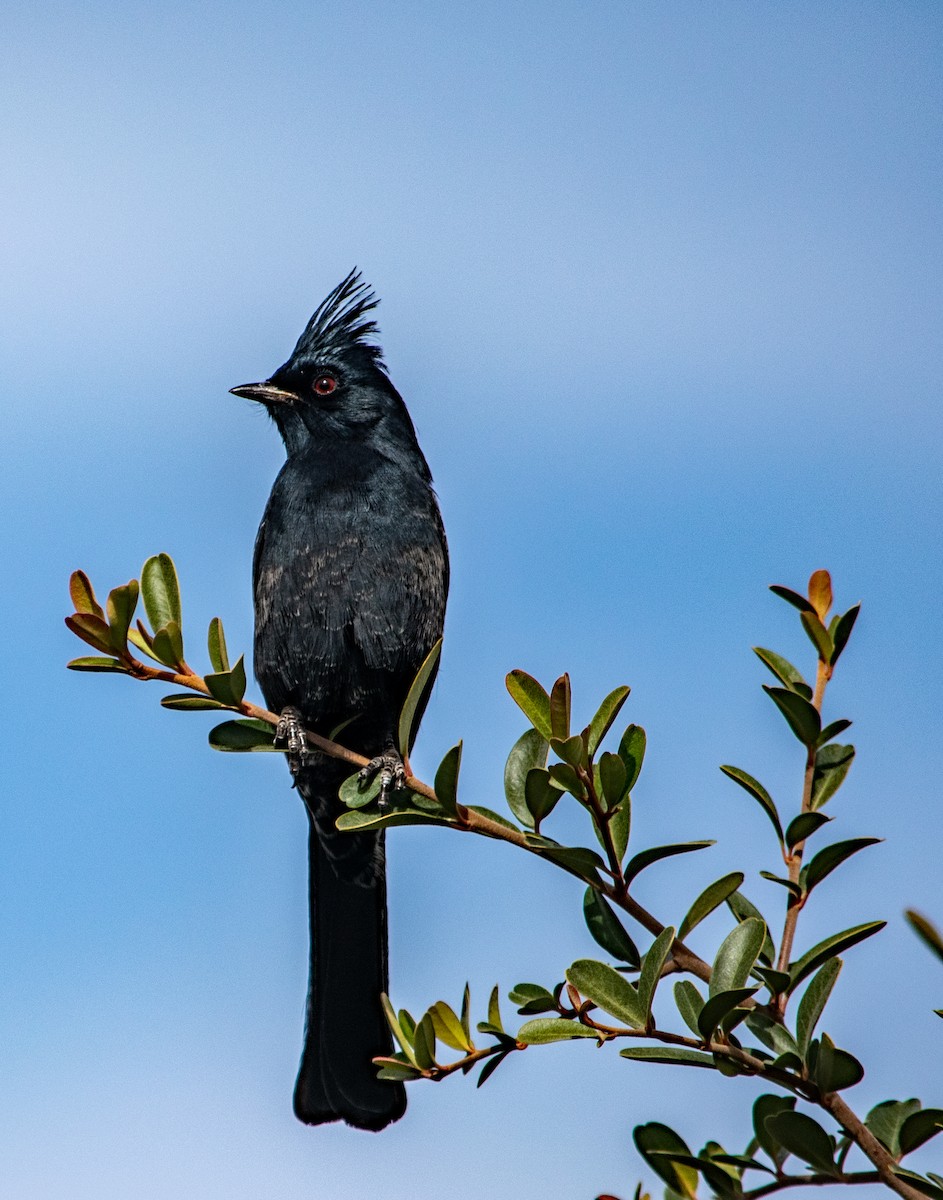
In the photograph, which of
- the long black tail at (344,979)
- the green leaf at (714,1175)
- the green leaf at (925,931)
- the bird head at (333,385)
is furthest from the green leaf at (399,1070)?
the bird head at (333,385)

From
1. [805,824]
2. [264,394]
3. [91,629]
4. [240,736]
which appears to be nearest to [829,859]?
[805,824]

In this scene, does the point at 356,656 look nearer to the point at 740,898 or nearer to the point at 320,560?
the point at 320,560

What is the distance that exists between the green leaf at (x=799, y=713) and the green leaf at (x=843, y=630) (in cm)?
15

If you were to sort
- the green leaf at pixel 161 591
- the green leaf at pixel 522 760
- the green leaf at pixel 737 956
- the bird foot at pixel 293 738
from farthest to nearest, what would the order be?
the bird foot at pixel 293 738, the green leaf at pixel 161 591, the green leaf at pixel 522 760, the green leaf at pixel 737 956

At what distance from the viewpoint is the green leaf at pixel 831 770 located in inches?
92.2

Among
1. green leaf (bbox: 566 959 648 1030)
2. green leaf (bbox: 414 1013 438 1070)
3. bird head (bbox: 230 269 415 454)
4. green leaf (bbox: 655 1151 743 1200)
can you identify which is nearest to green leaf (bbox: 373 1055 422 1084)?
green leaf (bbox: 414 1013 438 1070)

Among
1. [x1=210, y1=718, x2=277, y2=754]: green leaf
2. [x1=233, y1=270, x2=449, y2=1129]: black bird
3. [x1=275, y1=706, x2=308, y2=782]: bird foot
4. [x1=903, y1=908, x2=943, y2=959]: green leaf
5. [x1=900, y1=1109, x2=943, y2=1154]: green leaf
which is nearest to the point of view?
[x1=903, y1=908, x2=943, y2=959]: green leaf

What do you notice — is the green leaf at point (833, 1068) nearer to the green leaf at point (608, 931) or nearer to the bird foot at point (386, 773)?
the green leaf at point (608, 931)

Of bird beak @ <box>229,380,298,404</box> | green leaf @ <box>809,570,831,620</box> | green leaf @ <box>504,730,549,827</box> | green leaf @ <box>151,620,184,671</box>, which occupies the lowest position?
green leaf @ <box>504,730,549,827</box>

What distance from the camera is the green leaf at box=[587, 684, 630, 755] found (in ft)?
7.65

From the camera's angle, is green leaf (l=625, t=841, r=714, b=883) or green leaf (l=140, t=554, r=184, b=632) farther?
green leaf (l=140, t=554, r=184, b=632)

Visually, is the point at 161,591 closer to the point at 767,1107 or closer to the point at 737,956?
the point at 737,956

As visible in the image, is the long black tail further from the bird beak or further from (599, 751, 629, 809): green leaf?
(599, 751, 629, 809): green leaf

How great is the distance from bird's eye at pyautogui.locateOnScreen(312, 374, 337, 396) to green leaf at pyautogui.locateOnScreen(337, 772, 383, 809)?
10.2ft
